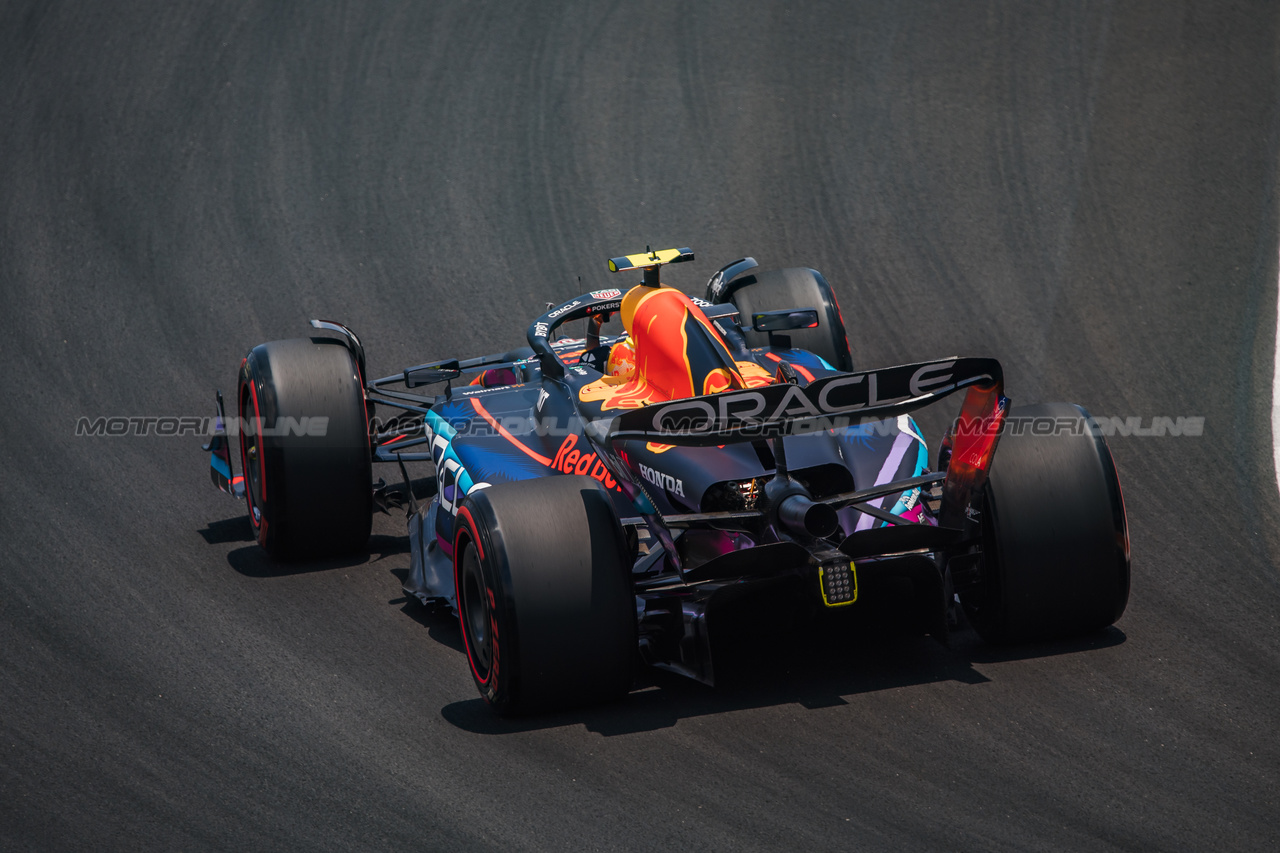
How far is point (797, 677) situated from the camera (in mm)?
6219

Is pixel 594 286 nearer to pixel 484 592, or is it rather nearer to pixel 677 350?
pixel 677 350

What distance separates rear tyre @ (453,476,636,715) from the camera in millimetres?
5645

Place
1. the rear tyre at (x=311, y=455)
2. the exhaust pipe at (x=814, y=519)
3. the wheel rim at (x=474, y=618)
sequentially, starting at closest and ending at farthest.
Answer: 1. the exhaust pipe at (x=814, y=519)
2. the wheel rim at (x=474, y=618)
3. the rear tyre at (x=311, y=455)

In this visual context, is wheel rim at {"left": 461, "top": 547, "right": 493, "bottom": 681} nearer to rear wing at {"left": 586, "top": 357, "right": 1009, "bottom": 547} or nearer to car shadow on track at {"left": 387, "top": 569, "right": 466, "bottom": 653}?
car shadow on track at {"left": 387, "top": 569, "right": 466, "bottom": 653}

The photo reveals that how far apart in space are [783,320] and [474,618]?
2.66m

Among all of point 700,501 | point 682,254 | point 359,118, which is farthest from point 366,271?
point 700,501

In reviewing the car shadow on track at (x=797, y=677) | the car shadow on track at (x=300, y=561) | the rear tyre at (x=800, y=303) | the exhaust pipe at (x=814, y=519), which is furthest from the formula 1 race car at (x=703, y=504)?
the rear tyre at (x=800, y=303)

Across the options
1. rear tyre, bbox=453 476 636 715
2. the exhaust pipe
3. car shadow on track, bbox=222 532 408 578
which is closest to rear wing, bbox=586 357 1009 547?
the exhaust pipe

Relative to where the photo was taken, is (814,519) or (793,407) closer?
(793,407)

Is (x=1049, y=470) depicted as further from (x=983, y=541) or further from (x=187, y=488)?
(x=187, y=488)

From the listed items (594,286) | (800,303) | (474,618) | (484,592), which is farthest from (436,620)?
(594,286)

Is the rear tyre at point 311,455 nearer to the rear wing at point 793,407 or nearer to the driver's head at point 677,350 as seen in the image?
the driver's head at point 677,350

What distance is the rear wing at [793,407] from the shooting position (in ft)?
18.4

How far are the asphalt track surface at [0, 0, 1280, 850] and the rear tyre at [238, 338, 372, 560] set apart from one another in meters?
0.23
